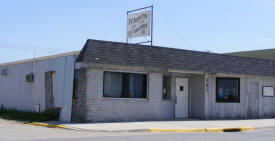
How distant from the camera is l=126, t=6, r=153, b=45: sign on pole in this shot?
24.8 m

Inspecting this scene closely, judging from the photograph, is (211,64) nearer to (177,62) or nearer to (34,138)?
(177,62)

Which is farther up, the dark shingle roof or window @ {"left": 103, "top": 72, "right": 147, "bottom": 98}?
the dark shingle roof

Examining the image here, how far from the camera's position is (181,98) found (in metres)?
22.8

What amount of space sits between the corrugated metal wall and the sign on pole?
20.8 feet

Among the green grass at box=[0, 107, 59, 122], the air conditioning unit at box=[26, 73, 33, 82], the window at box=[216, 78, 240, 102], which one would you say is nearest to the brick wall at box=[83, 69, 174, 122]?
the green grass at box=[0, 107, 59, 122]

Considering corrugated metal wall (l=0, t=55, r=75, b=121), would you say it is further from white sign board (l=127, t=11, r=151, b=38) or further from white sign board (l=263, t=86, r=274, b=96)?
white sign board (l=263, t=86, r=274, b=96)

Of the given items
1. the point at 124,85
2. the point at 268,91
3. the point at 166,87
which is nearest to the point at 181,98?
the point at 166,87

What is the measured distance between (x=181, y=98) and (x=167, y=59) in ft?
10.3

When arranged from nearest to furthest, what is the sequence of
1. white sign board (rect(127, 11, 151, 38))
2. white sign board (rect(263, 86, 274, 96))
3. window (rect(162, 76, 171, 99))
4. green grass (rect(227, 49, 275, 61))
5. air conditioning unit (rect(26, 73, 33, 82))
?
window (rect(162, 76, 171, 99))
air conditioning unit (rect(26, 73, 33, 82))
white sign board (rect(127, 11, 151, 38))
white sign board (rect(263, 86, 274, 96))
green grass (rect(227, 49, 275, 61))

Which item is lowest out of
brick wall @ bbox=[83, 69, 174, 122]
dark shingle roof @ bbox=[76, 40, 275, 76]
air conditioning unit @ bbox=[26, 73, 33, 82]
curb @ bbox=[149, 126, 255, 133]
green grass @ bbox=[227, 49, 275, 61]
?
curb @ bbox=[149, 126, 255, 133]

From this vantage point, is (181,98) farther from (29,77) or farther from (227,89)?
(29,77)

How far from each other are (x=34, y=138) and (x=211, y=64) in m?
12.3

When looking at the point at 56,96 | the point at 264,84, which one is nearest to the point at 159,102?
the point at 56,96

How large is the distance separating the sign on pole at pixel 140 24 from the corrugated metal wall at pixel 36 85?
635 cm
